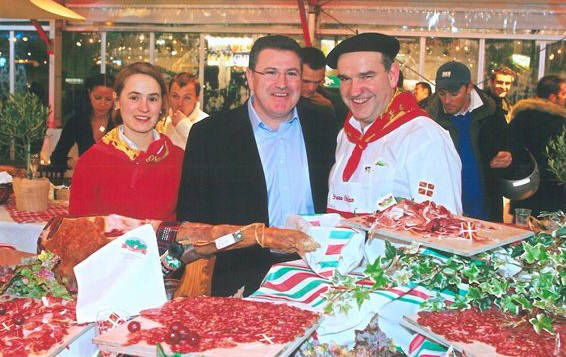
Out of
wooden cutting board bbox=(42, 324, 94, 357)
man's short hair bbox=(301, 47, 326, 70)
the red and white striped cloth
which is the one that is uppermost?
man's short hair bbox=(301, 47, 326, 70)

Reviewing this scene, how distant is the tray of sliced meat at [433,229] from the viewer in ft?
5.70

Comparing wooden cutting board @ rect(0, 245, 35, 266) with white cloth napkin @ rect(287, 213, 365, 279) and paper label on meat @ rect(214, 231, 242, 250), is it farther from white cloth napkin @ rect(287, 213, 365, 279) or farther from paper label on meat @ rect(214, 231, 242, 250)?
white cloth napkin @ rect(287, 213, 365, 279)

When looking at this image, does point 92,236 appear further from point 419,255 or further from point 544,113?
point 544,113

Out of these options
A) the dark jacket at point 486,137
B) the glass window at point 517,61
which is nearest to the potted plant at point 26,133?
the dark jacket at point 486,137

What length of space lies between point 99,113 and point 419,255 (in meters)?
4.43

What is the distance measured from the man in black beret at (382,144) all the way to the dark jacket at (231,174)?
199 mm

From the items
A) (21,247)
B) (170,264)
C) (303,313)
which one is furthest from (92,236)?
(21,247)

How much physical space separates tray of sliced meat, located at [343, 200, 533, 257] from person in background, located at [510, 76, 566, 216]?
3.37m

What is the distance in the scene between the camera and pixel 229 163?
2.93 metres

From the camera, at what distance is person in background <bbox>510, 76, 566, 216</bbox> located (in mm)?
5109

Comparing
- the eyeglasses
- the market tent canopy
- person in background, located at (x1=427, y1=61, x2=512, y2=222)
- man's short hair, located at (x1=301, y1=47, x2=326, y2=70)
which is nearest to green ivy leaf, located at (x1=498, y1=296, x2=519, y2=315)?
the eyeglasses

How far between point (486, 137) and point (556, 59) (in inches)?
250

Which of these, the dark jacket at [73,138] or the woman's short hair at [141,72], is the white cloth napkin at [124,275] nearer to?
the woman's short hair at [141,72]

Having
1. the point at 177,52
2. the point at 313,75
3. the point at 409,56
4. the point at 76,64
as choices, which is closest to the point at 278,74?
the point at 313,75
